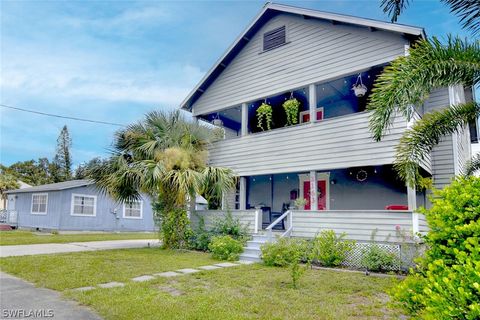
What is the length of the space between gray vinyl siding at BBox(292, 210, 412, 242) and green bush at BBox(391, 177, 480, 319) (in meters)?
→ 6.05

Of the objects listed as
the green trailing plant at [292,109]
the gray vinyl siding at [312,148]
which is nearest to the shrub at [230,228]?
the gray vinyl siding at [312,148]

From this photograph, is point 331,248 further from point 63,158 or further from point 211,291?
point 63,158

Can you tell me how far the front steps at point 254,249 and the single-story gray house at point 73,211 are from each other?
44.9ft

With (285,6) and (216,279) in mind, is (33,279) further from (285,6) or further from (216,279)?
(285,6)

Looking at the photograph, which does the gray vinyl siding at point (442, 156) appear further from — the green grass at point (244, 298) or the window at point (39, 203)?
the window at point (39, 203)

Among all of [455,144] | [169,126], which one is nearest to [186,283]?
[169,126]

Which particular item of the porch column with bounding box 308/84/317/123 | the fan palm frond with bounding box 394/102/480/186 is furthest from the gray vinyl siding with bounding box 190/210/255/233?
the fan palm frond with bounding box 394/102/480/186

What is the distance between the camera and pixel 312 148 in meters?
11.4

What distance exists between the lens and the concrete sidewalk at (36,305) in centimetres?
500

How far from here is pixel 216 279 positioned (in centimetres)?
748

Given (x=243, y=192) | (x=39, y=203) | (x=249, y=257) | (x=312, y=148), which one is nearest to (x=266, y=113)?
(x=312, y=148)

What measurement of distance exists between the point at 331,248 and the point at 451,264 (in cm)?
663

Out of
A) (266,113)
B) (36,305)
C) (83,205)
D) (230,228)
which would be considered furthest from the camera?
(83,205)

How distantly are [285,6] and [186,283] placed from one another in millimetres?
10095
